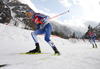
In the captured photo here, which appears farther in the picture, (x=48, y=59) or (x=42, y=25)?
(x=42, y=25)

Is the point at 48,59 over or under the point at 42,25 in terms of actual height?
under

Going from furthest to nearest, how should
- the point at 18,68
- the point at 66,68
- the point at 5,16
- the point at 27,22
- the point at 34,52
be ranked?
the point at 27,22, the point at 5,16, the point at 34,52, the point at 66,68, the point at 18,68

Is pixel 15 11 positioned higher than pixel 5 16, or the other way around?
pixel 15 11

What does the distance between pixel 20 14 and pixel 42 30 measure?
82.3 metres

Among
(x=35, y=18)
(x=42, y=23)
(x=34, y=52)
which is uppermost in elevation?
(x=35, y=18)

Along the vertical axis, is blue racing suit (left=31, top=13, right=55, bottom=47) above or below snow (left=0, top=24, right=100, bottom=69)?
above

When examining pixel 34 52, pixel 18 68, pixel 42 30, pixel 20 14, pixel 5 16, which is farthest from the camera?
pixel 20 14

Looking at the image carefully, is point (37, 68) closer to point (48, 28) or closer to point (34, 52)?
point (34, 52)

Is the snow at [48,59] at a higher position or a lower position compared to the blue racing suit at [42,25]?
Result: lower

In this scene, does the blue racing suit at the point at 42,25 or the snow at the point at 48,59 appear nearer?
the snow at the point at 48,59

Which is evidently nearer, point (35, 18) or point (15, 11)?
point (35, 18)

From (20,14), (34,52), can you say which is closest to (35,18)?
(34,52)

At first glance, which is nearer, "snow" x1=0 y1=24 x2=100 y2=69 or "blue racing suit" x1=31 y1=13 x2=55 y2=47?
"snow" x1=0 y1=24 x2=100 y2=69

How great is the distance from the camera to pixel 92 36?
9.24 metres
